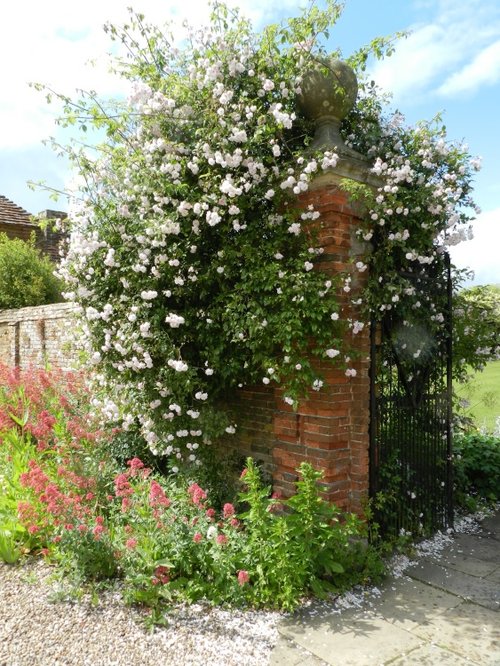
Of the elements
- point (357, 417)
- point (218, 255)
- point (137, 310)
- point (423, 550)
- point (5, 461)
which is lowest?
point (423, 550)

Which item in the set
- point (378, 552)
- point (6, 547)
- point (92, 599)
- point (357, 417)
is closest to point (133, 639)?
point (92, 599)

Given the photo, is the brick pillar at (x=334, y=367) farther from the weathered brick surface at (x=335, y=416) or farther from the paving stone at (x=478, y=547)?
the paving stone at (x=478, y=547)

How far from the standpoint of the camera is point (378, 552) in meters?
3.71

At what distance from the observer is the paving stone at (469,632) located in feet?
8.86

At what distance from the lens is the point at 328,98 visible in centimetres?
376

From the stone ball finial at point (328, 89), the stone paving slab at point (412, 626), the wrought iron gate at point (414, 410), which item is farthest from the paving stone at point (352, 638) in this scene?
the stone ball finial at point (328, 89)

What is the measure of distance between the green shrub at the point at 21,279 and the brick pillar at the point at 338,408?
9869 mm

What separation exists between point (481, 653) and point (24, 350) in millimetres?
9520

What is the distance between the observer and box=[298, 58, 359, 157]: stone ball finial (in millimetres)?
3725

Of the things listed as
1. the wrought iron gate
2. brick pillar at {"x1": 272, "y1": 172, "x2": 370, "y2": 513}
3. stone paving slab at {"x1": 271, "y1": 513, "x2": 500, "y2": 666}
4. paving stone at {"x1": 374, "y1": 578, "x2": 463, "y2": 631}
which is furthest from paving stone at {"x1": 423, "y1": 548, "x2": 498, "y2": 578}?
brick pillar at {"x1": 272, "y1": 172, "x2": 370, "y2": 513}

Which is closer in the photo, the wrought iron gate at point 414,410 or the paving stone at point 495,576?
the paving stone at point 495,576

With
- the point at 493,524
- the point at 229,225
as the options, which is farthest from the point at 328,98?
the point at 493,524

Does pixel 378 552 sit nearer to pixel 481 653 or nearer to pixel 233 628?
pixel 481 653

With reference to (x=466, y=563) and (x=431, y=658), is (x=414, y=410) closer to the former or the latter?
(x=466, y=563)
